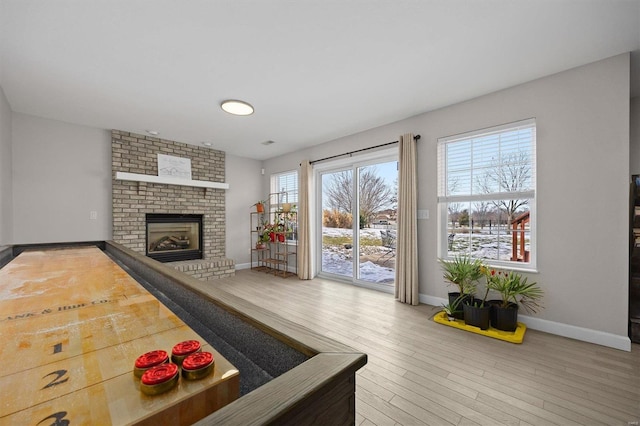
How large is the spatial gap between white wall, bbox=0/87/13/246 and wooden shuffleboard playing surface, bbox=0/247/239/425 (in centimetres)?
313

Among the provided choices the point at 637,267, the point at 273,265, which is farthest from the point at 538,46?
the point at 273,265

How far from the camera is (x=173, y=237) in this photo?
15.9ft

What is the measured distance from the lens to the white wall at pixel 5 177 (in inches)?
111

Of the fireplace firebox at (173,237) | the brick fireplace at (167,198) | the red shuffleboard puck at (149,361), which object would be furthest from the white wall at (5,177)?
the red shuffleboard puck at (149,361)

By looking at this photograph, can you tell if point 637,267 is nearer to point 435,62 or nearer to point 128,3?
point 435,62

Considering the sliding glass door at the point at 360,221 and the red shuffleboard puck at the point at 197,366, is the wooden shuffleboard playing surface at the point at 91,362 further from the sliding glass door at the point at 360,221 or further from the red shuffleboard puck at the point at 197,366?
the sliding glass door at the point at 360,221

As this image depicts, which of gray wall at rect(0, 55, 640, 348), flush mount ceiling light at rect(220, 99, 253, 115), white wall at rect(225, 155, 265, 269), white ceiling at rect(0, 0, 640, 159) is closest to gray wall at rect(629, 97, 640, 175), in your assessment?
gray wall at rect(0, 55, 640, 348)

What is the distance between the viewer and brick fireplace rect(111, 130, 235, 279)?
4.11m

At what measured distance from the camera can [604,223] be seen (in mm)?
2232

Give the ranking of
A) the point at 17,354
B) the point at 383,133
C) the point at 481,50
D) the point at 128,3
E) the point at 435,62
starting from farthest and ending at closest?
the point at 383,133 → the point at 435,62 → the point at 481,50 → the point at 128,3 → the point at 17,354

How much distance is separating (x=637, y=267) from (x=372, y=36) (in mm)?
3237

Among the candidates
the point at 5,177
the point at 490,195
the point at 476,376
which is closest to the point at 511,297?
the point at 490,195

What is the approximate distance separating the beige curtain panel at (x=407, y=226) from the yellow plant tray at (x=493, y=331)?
56 centimetres

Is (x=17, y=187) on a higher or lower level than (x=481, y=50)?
lower
